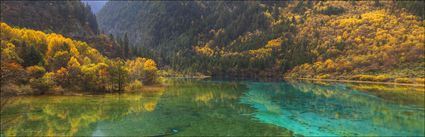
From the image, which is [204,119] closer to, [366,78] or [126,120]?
[126,120]

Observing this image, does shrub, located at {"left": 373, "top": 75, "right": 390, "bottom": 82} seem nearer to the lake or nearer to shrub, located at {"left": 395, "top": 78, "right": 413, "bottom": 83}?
shrub, located at {"left": 395, "top": 78, "right": 413, "bottom": 83}

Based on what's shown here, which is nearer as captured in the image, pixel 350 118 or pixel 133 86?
pixel 350 118

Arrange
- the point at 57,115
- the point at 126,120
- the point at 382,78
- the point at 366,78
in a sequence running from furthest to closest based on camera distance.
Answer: the point at 366,78, the point at 382,78, the point at 57,115, the point at 126,120

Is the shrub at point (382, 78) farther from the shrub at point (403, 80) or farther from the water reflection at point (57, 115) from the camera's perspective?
the water reflection at point (57, 115)

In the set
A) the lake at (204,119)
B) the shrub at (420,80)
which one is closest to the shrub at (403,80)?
the shrub at (420,80)

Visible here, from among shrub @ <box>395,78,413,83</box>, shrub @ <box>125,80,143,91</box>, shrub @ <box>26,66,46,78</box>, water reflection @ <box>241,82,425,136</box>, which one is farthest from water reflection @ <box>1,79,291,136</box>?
shrub @ <box>395,78,413,83</box>

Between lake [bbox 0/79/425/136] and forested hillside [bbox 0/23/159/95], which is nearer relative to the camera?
lake [bbox 0/79/425/136]

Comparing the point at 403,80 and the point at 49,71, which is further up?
the point at 49,71

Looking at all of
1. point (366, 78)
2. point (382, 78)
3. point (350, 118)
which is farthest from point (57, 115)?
point (366, 78)

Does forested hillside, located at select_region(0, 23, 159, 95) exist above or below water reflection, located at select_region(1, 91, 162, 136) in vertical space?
above

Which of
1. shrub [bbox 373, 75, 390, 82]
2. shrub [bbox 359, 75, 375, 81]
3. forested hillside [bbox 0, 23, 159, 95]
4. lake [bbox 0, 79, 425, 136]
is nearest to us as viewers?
lake [bbox 0, 79, 425, 136]

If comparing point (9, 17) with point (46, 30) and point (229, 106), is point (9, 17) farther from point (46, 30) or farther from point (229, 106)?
point (229, 106)

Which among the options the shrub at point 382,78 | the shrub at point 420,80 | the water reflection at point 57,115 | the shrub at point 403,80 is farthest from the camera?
the shrub at point 382,78

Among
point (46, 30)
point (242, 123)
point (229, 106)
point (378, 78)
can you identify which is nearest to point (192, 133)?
point (242, 123)
